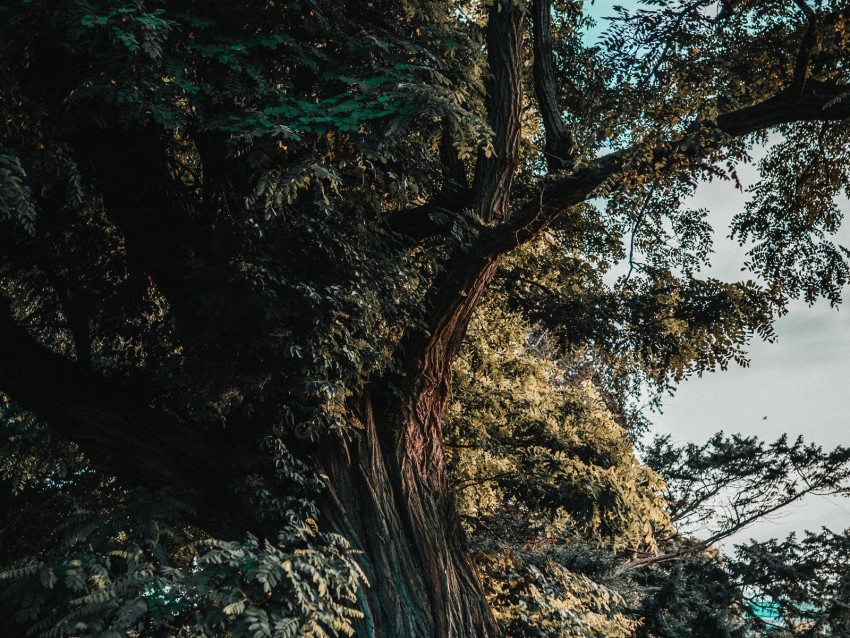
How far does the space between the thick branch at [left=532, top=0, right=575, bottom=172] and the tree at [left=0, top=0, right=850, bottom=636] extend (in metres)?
0.03

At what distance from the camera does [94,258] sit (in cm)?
820

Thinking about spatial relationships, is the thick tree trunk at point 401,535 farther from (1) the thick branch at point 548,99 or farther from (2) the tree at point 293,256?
(1) the thick branch at point 548,99

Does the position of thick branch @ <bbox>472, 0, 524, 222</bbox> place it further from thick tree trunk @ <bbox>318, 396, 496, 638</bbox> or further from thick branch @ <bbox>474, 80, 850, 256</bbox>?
thick tree trunk @ <bbox>318, 396, 496, 638</bbox>

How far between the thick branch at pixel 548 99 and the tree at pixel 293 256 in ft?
0.10

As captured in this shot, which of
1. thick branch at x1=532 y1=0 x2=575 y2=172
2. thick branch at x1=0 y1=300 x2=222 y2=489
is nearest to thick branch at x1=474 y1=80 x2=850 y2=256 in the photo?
thick branch at x1=532 y1=0 x2=575 y2=172

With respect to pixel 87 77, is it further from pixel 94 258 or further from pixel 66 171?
pixel 94 258

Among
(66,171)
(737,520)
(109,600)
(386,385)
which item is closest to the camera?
(109,600)

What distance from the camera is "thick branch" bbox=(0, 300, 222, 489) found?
710 centimetres

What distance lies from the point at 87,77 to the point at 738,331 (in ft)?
24.0

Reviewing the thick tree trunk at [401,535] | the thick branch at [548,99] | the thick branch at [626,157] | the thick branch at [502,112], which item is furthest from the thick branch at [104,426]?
the thick branch at [548,99]

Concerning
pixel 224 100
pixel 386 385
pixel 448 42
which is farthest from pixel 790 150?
pixel 224 100

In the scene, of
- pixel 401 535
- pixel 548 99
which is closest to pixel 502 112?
pixel 548 99

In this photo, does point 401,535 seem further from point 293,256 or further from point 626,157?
point 626,157

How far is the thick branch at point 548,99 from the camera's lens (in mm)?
7344
